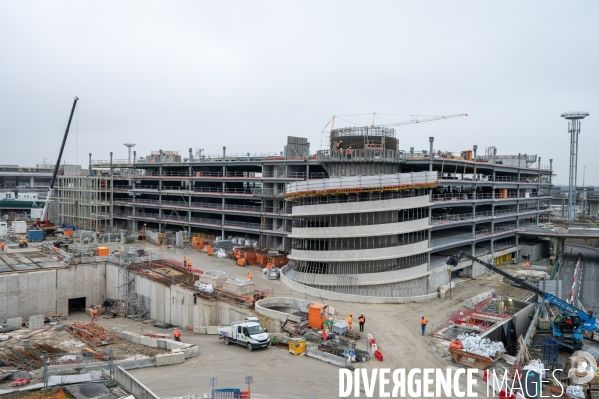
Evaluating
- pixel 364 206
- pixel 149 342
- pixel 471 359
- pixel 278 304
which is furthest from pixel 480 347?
pixel 149 342

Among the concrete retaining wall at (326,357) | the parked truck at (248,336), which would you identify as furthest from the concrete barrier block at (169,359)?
the concrete retaining wall at (326,357)

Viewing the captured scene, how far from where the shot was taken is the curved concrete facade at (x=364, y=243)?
39.9m

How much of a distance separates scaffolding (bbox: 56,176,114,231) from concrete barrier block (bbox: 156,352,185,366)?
60390mm

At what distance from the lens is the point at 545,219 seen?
8844 centimetres

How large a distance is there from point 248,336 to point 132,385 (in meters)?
10.2

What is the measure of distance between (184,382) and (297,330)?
934 centimetres

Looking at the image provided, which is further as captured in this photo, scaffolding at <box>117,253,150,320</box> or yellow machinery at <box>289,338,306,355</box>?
scaffolding at <box>117,253,150,320</box>

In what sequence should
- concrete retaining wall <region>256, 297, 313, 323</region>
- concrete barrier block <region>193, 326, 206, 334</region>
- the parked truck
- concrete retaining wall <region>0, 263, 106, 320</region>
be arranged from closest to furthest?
the parked truck < concrete retaining wall <region>256, 297, 313, 323</region> < concrete barrier block <region>193, 326, 206, 334</region> < concrete retaining wall <region>0, 263, 106, 320</region>

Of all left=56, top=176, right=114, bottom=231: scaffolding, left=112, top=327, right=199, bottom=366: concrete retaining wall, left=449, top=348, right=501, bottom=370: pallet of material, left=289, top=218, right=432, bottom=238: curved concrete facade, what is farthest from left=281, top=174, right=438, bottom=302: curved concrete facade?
left=56, top=176, right=114, bottom=231: scaffolding

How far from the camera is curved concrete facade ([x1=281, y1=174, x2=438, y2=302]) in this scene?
39.9m

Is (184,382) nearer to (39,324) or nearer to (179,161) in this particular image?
(39,324)

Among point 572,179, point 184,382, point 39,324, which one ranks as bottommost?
point 39,324

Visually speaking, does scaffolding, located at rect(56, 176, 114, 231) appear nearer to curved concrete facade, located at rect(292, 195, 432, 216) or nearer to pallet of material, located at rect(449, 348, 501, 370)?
curved concrete facade, located at rect(292, 195, 432, 216)

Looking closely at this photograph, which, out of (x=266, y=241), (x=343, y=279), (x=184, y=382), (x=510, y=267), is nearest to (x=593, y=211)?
(x=510, y=267)
